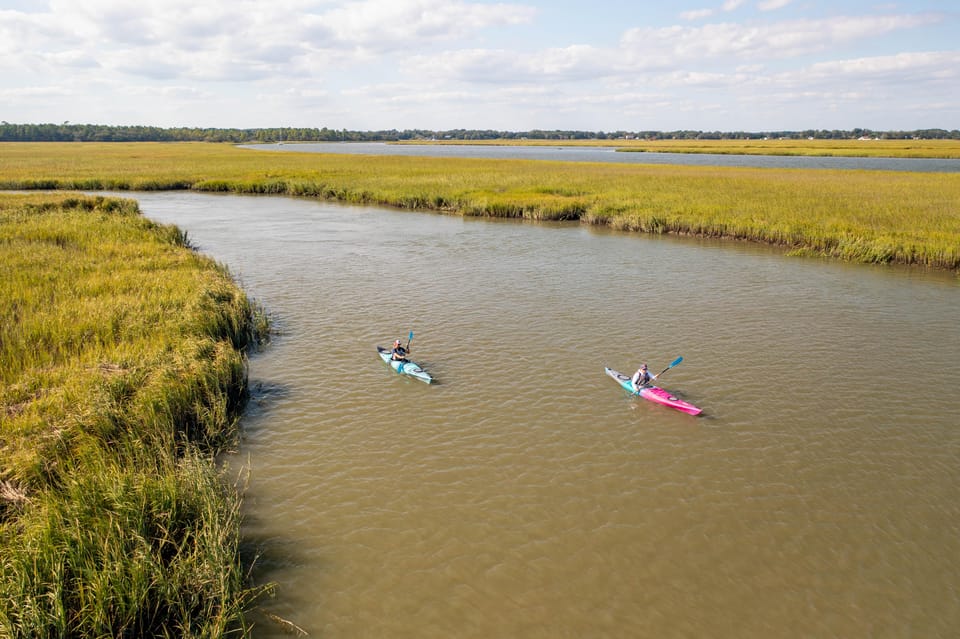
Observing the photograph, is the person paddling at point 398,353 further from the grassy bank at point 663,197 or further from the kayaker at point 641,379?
the grassy bank at point 663,197

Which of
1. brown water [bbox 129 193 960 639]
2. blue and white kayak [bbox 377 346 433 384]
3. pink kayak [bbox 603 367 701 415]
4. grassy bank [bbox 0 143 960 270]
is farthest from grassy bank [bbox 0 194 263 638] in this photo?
grassy bank [bbox 0 143 960 270]

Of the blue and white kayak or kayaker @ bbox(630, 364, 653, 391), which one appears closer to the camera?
kayaker @ bbox(630, 364, 653, 391)

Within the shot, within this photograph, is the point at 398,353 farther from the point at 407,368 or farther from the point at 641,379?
the point at 641,379

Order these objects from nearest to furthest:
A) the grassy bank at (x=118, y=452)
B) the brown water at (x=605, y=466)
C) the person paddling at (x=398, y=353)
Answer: the grassy bank at (x=118, y=452)
the brown water at (x=605, y=466)
the person paddling at (x=398, y=353)

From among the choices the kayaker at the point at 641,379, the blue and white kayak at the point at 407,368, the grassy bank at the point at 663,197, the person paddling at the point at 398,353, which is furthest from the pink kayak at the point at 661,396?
the grassy bank at the point at 663,197

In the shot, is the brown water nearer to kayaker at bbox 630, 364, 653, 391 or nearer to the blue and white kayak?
the blue and white kayak

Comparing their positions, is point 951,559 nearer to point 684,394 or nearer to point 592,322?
point 684,394
